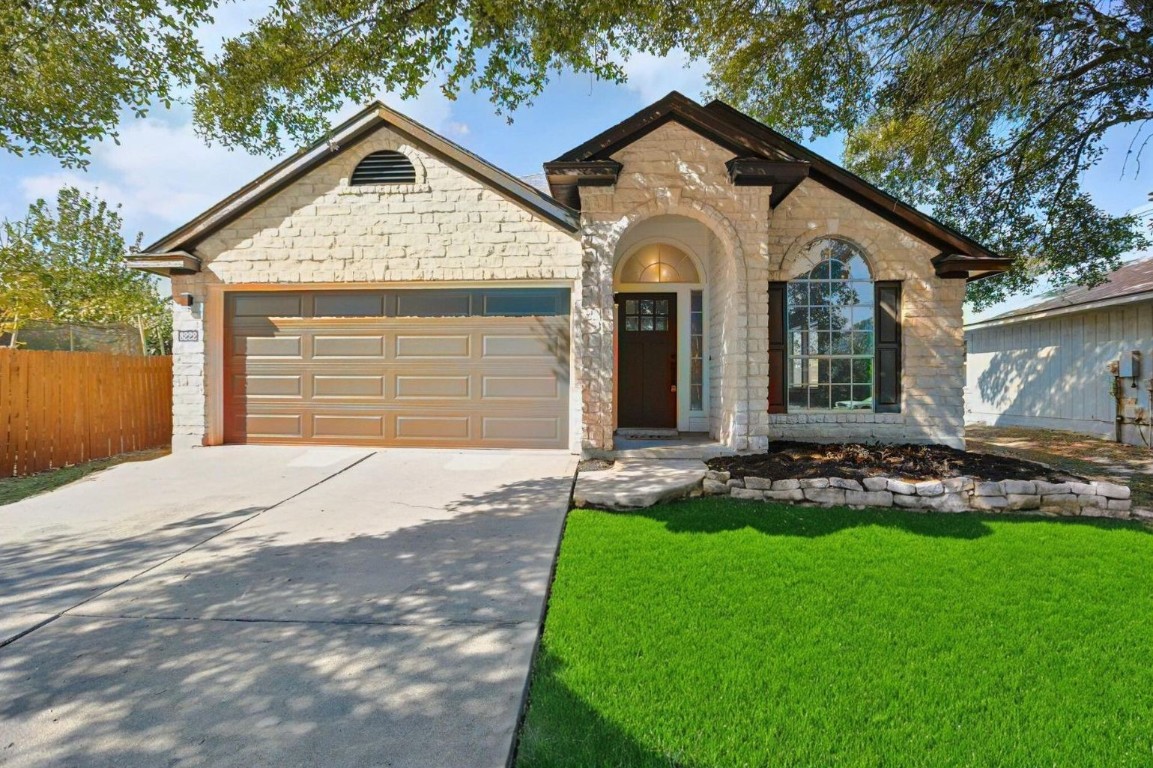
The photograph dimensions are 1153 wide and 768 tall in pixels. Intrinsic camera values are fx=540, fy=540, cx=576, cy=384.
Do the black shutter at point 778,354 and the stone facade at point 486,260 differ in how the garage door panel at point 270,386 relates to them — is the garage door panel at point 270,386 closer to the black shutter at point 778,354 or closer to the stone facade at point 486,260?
the stone facade at point 486,260

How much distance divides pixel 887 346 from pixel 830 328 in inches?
35.5

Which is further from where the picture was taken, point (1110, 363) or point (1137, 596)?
point (1110, 363)

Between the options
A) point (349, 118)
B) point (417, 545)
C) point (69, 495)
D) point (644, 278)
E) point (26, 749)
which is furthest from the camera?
point (644, 278)

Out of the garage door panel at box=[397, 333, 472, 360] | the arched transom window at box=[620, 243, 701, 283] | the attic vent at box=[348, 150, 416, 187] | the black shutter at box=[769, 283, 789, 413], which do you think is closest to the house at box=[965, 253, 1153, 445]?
the black shutter at box=[769, 283, 789, 413]

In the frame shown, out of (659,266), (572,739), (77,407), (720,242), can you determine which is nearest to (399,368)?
(659,266)

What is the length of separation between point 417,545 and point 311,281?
5795 millimetres

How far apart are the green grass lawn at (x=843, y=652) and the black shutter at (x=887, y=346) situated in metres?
3.66

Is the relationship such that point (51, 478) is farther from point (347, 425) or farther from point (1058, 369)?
point (1058, 369)

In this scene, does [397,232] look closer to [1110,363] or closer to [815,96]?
[815,96]

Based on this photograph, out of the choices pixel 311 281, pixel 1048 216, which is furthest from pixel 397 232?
pixel 1048 216

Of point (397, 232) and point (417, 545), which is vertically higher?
point (397, 232)

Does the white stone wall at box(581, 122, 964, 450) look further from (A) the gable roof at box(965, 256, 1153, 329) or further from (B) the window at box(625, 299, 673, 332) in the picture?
(A) the gable roof at box(965, 256, 1153, 329)

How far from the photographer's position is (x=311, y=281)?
8555 millimetres

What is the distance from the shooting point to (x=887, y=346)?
8.34 m
